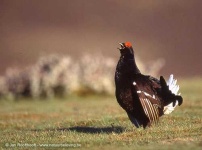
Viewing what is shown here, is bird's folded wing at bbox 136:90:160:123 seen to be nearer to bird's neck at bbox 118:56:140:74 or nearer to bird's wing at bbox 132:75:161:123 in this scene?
bird's wing at bbox 132:75:161:123

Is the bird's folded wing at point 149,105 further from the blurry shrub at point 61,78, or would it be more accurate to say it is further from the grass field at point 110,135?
the blurry shrub at point 61,78

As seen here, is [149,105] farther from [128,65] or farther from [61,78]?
[61,78]

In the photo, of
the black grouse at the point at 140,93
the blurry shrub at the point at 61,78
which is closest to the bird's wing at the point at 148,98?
the black grouse at the point at 140,93

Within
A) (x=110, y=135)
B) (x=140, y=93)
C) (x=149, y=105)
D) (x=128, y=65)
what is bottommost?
(x=110, y=135)

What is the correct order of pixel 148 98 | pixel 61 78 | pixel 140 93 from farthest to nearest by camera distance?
pixel 61 78 → pixel 148 98 → pixel 140 93

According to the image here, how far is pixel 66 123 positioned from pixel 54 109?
774 cm

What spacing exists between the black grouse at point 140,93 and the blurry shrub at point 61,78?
19767 millimetres

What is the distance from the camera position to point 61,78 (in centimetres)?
3406

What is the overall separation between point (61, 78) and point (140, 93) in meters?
21.2

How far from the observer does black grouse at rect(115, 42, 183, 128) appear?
13195 millimetres

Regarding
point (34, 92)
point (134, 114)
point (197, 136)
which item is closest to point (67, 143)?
point (134, 114)

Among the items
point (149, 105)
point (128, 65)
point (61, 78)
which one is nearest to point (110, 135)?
point (149, 105)

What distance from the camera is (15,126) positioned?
17875 millimetres

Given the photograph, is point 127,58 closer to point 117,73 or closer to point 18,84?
point 117,73
